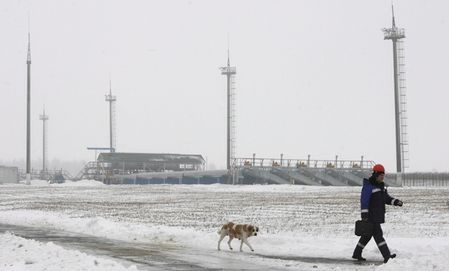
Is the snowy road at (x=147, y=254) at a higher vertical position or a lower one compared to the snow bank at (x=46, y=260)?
lower

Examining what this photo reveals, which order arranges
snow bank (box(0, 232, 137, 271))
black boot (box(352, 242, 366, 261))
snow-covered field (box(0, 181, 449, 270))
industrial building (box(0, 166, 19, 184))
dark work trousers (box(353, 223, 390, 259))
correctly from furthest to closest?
1. industrial building (box(0, 166, 19, 184))
2. black boot (box(352, 242, 366, 261))
3. dark work trousers (box(353, 223, 390, 259))
4. snow-covered field (box(0, 181, 449, 270))
5. snow bank (box(0, 232, 137, 271))

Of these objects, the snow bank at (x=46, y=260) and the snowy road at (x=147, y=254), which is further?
the snowy road at (x=147, y=254)

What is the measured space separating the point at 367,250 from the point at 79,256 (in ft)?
18.8

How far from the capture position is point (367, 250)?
1338 cm

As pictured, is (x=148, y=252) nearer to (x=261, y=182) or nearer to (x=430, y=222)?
(x=430, y=222)

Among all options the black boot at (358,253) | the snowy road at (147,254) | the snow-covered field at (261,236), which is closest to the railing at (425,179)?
the snow-covered field at (261,236)

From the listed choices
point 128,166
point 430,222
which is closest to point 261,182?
point 128,166

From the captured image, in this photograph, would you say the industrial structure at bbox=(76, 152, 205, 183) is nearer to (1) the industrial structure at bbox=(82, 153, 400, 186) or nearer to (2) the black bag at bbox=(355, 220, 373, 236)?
(1) the industrial structure at bbox=(82, 153, 400, 186)

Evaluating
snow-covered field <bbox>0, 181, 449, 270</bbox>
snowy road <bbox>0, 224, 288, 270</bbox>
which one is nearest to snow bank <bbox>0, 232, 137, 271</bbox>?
snow-covered field <bbox>0, 181, 449, 270</bbox>

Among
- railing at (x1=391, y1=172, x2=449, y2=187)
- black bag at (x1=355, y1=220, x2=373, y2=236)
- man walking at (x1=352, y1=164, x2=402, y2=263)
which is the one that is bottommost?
railing at (x1=391, y1=172, x2=449, y2=187)

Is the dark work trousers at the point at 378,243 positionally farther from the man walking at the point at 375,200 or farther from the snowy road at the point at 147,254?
the snowy road at the point at 147,254

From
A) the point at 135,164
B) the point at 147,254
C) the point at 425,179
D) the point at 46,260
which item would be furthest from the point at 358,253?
the point at 135,164

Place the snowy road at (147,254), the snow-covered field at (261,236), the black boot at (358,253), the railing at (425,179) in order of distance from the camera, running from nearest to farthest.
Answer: the snow-covered field at (261,236) → the snowy road at (147,254) → the black boot at (358,253) → the railing at (425,179)

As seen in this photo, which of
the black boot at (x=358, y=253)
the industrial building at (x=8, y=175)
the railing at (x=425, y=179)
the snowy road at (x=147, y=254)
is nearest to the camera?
the snowy road at (x=147, y=254)
